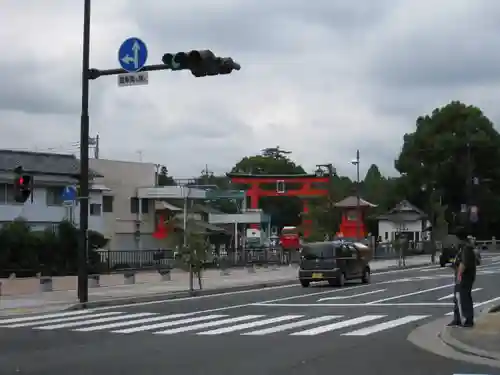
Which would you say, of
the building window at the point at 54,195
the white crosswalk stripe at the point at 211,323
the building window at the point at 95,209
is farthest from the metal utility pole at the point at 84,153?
the building window at the point at 95,209

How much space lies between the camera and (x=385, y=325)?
61.7 ft

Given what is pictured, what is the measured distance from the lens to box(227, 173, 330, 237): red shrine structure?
81.7m

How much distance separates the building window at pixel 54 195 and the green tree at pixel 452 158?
47164 mm

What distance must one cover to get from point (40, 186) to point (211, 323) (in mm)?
30502

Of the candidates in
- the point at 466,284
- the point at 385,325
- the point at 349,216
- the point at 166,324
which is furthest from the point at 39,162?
the point at 349,216

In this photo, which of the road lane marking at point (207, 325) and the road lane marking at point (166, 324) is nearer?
the road lane marking at point (207, 325)

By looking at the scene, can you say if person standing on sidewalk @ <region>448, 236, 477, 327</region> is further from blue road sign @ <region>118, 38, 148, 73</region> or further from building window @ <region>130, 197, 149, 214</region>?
building window @ <region>130, 197, 149, 214</region>

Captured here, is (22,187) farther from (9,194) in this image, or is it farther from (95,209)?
(95,209)

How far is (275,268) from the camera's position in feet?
170

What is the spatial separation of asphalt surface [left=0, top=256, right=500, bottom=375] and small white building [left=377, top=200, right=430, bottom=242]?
58758 millimetres

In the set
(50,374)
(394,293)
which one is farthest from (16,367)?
(394,293)

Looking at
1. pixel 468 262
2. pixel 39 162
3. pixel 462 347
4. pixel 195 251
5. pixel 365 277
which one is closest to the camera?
pixel 462 347

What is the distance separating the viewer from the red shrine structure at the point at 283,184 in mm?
81725

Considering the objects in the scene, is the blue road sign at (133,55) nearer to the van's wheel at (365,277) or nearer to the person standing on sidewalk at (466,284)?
the person standing on sidewalk at (466,284)
